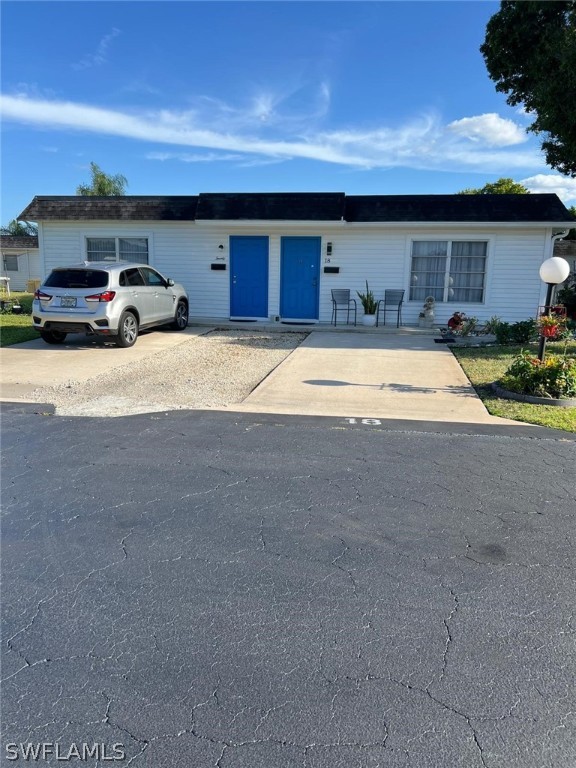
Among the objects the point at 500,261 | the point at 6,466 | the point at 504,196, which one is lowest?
the point at 6,466

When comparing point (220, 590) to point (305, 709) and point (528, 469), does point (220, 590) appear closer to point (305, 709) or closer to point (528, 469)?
point (305, 709)

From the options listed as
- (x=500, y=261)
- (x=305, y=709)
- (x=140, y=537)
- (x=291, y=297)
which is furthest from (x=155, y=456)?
(x=500, y=261)

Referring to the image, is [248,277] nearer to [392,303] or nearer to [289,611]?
[392,303]

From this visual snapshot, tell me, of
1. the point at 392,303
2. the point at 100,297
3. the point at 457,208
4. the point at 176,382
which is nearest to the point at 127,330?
the point at 100,297

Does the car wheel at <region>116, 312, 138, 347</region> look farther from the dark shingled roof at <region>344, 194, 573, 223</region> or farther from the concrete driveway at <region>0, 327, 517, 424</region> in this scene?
→ the dark shingled roof at <region>344, 194, 573, 223</region>

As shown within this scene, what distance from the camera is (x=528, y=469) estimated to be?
4555 millimetres

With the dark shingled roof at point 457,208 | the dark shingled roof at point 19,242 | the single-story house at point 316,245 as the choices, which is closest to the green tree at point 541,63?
the dark shingled roof at point 457,208

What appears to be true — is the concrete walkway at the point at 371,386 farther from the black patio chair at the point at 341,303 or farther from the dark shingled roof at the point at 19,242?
the dark shingled roof at the point at 19,242

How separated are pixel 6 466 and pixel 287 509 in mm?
2459

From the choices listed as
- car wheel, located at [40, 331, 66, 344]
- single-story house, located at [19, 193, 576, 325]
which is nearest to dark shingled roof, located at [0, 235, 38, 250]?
single-story house, located at [19, 193, 576, 325]

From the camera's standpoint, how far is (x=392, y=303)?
1450cm

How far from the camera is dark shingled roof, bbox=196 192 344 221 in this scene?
1385 centimetres

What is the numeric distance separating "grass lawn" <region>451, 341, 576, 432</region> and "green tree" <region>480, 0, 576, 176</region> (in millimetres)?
4683
